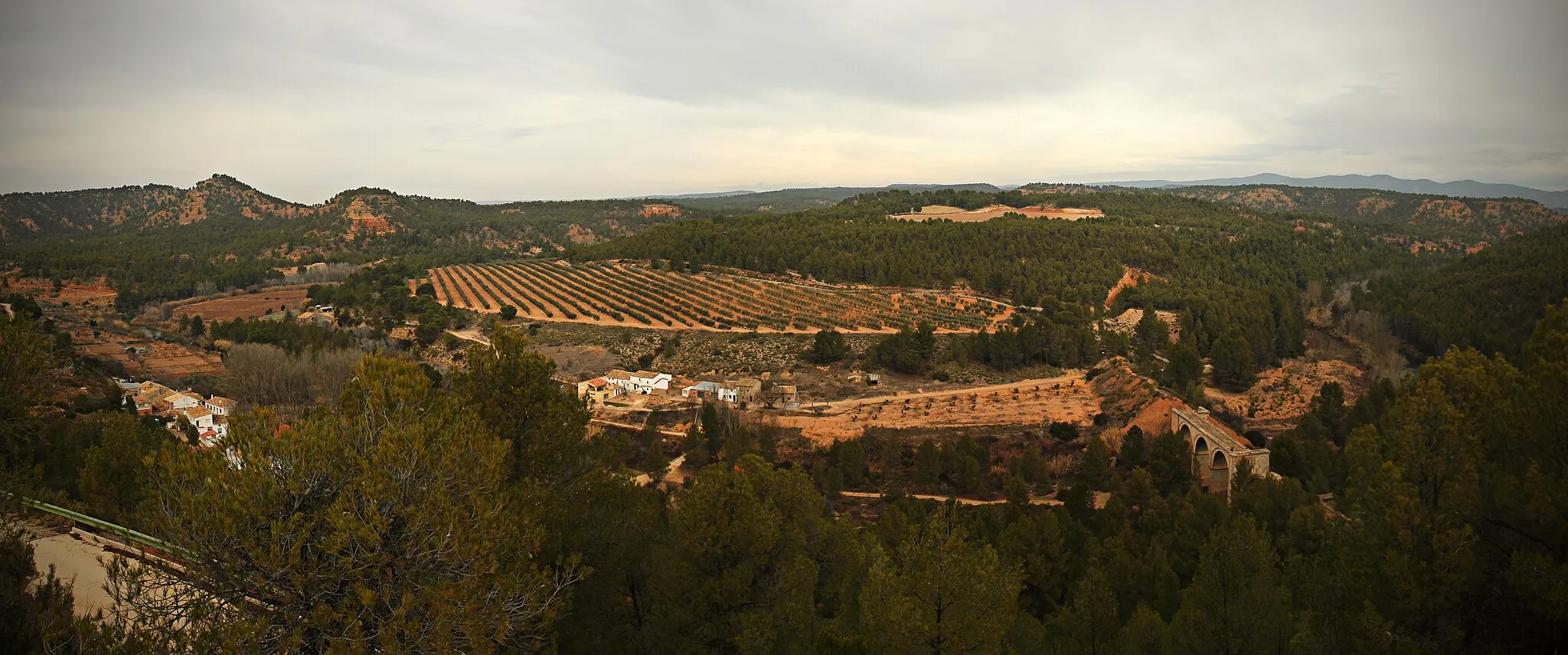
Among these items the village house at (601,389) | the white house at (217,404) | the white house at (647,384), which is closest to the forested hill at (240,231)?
the white house at (217,404)

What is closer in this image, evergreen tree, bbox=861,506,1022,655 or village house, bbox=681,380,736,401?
evergreen tree, bbox=861,506,1022,655

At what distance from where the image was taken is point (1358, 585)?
35.9 feet

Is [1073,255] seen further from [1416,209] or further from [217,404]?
[1416,209]

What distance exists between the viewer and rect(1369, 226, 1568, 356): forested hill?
4862 centimetres

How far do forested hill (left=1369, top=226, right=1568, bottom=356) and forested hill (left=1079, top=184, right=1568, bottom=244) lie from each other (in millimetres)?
39780

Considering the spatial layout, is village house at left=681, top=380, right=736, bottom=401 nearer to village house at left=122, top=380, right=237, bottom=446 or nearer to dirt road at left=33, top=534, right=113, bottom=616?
village house at left=122, top=380, right=237, bottom=446

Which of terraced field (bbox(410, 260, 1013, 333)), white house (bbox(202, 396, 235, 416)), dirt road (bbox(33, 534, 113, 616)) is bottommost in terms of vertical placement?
white house (bbox(202, 396, 235, 416))

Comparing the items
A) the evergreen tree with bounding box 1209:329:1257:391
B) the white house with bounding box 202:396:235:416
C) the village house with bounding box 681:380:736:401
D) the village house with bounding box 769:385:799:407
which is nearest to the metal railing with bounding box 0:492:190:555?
the white house with bounding box 202:396:235:416

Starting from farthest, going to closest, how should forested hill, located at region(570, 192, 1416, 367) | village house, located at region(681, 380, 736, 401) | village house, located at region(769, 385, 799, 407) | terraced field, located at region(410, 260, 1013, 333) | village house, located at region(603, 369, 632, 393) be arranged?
1. forested hill, located at region(570, 192, 1416, 367)
2. terraced field, located at region(410, 260, 1013, 333)
3. village house, located at region(603, 369, 632, 393)
4. village house, located at region(681, 380, 736, 401)
5. village house, located at region(769, 385, 799, 407)

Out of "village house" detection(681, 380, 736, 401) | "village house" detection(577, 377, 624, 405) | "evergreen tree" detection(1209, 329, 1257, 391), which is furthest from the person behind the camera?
"evergreen tree" detection(1209, 329, 1257, 391)

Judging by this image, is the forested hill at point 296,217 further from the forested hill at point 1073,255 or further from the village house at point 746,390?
the village house at point 746,390

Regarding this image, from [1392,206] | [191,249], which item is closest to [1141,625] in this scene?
[191,249]

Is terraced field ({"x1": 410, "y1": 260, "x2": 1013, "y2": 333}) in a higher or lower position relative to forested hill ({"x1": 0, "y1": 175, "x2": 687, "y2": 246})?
lower

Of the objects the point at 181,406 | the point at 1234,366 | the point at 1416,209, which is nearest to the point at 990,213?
the point at 1234,366
